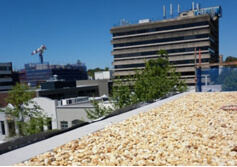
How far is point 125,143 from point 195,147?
131 cm

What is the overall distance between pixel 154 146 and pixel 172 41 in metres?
68.5

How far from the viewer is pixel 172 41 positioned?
68.1 meters

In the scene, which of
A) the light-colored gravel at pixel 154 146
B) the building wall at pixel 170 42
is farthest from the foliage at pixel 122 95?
the building wall at pixel 170 42

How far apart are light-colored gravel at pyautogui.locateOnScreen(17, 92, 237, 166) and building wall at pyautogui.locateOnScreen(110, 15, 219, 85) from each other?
56.4 metres

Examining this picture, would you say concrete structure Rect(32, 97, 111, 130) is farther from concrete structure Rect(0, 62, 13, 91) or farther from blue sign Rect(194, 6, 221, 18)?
blue sign Rect(194, 6, 221, 18)

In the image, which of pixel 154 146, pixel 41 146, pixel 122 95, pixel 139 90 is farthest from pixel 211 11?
pixel 41 146

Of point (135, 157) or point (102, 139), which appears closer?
point (135, 157)

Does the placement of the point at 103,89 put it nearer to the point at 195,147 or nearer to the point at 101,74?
the point at 101,74

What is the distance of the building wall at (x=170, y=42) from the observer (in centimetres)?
6388

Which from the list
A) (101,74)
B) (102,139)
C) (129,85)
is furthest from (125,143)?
(101,74)

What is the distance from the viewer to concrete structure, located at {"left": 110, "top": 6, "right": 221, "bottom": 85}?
6391 cm

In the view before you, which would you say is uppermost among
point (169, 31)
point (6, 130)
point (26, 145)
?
point (169, 31)

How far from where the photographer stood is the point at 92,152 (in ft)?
12.1

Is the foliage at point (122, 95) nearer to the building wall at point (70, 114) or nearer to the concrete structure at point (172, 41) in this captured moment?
the building wall at point (70, 114)
